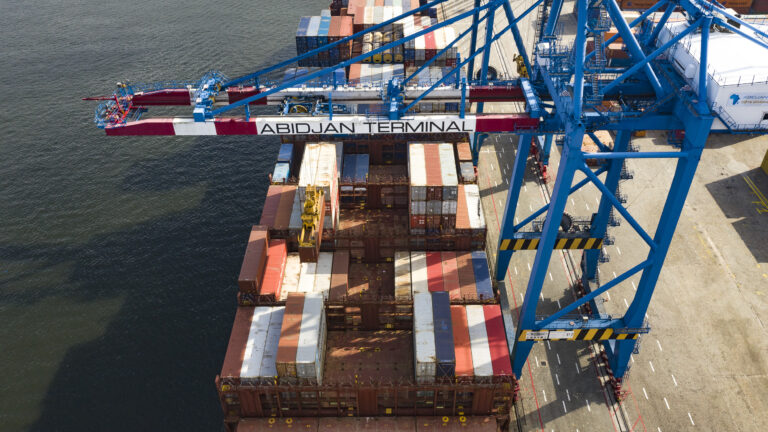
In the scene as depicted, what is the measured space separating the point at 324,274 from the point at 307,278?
4.51 ft

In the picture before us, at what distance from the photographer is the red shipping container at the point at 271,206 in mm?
44656

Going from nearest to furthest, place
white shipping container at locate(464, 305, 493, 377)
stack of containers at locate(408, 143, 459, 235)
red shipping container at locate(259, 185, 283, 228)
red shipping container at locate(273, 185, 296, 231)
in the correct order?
white shipping container at locate(464, 305, 493, 377), stack of containers at locate(408, 143, 459, 235), red shipping container at locate(273, 185, 296, 231), red shipping container at locate(259, 185, 283, 228)

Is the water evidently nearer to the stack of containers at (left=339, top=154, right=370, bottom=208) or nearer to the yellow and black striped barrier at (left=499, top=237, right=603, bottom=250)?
the stack of containers at (left=339, top=154, right=370, bottom=208)

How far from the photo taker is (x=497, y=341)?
35.7 metres

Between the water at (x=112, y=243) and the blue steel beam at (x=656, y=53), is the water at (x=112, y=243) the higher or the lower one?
the lower one

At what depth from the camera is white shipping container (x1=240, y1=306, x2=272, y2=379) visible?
3384cm

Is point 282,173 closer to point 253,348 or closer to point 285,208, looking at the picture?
point 285,208

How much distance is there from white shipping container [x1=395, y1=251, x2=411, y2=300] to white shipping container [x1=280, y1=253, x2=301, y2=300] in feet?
24.8

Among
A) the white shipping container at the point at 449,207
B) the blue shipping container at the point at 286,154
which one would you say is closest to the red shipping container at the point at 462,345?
the white shipping container at the point at 449,207

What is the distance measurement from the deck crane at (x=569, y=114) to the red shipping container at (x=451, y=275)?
5089 mm

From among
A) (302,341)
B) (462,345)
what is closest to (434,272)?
(462,345)

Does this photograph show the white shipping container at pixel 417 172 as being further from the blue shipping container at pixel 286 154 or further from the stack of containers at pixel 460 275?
the blue shipping container at pixel 286 154

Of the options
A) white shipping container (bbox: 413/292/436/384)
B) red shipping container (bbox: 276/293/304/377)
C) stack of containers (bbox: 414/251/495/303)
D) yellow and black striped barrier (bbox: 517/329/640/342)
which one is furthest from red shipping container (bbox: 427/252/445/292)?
red shipping container (bbox: 276/293/304/377)

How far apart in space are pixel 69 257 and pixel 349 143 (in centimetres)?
3037
